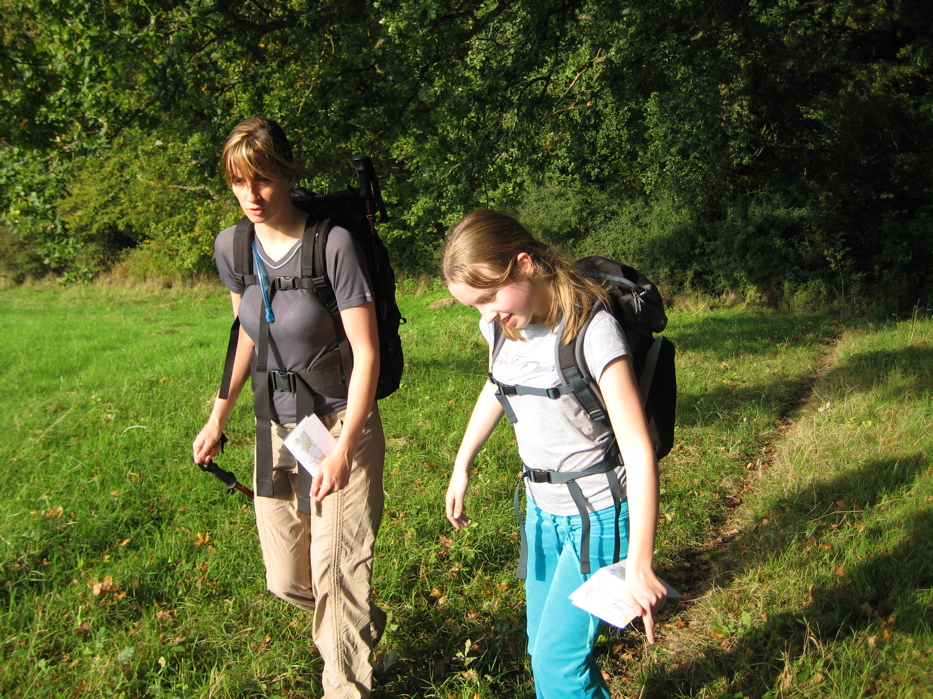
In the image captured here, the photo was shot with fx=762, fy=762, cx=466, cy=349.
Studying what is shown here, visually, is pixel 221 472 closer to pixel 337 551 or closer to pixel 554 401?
pixel 337 551

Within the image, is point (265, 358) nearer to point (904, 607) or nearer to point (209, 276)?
point (904, 607)

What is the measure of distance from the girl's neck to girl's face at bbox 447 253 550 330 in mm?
678

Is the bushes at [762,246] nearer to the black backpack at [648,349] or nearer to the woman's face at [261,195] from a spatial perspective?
the black backpack at [648,349]

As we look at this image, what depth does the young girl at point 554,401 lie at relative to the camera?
2258 mm

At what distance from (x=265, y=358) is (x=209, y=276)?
24524mm

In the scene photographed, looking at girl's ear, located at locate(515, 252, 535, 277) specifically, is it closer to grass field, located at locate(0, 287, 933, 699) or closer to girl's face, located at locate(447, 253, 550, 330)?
girl's face, located at locate(447, 253, 550, 330)

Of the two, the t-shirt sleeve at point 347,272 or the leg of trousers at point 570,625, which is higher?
the t-shirt sleeve at point 347,272

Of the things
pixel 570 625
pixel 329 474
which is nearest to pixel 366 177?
pixel 329 474

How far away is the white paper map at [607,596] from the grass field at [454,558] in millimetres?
1283

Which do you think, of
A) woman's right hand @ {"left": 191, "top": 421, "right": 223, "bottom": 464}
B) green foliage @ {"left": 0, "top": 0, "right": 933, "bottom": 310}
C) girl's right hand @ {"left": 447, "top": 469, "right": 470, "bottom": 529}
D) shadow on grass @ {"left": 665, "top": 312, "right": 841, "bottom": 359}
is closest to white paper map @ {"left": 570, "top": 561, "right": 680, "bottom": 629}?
girl's right hand @ {"left": 447, "top": 469, "right": 470, "bottom": 529}

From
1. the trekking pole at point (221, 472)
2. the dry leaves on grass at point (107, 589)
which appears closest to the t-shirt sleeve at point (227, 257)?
the trekking pole at point (221, 472)

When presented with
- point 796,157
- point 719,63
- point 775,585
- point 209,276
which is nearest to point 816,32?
point 796,157

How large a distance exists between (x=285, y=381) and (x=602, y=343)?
119 centimetres

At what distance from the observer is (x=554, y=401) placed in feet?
7.59
